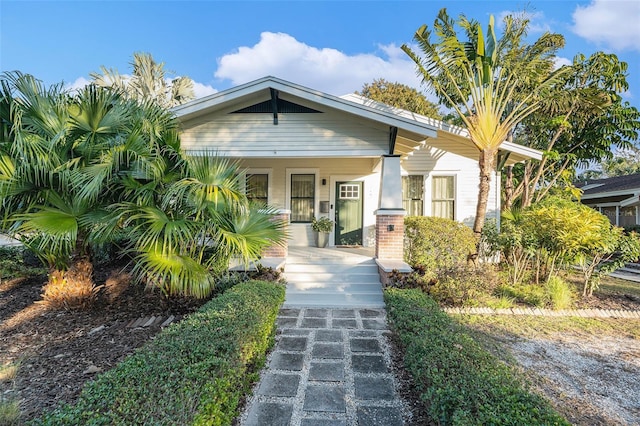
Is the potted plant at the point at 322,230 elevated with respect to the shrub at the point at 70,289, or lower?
elevated

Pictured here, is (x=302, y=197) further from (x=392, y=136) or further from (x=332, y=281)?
(x=332, y=281)

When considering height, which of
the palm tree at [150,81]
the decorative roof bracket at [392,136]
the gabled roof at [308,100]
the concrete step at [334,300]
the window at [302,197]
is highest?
the palm tree at [150,81]

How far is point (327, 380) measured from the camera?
3236 mm

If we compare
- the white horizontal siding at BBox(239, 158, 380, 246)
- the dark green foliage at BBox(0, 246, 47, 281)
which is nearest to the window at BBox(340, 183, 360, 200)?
the white horizontal siding at BBox(239, 158, 380, 246)

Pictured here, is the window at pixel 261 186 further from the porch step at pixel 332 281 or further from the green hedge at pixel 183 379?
the green hedge at pixel 183 379

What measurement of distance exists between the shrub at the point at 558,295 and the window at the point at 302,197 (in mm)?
6233

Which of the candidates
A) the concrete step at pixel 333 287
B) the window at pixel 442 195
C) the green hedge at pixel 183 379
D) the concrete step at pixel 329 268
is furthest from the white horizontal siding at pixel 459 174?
the green hedge at pixel 183 379

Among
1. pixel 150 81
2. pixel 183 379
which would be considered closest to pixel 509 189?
pixel 183 379

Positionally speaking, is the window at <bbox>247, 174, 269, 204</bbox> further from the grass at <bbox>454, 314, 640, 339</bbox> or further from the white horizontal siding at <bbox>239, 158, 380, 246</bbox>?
the grass at <bbox>454, 314, 640, 339</bbox>

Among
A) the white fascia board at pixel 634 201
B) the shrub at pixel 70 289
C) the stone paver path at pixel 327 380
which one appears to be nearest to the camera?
the stone paver path at pixel 327 380

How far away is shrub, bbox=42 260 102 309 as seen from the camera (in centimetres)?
487

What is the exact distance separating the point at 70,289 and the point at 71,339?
1143 millimetres

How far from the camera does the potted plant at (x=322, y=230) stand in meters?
9.22

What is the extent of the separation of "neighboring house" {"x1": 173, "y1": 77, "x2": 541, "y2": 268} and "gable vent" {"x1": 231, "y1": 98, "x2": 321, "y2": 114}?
0.02 metres
